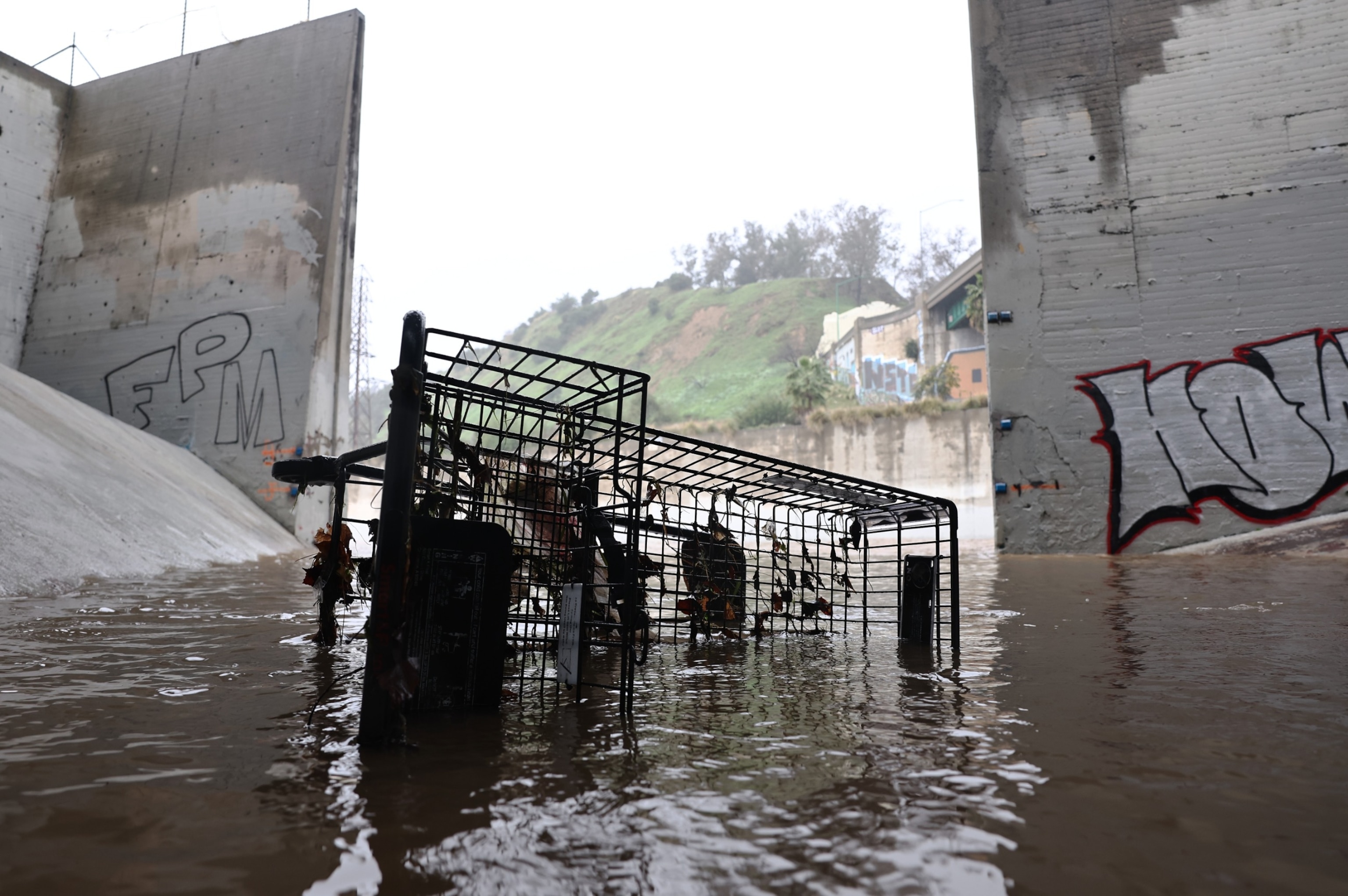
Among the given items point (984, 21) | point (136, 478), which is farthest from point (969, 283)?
point (136, 478)

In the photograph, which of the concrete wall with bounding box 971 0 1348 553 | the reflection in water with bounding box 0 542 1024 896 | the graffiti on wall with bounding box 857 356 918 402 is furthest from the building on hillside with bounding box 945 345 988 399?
the reflection in water with bounding box 0 542 1024 896

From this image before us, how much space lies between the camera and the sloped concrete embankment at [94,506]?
5918 mm

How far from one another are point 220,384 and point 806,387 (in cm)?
2118

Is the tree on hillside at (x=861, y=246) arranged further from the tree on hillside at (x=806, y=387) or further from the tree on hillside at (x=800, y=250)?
the tree on hillside at (x=806, y=387)

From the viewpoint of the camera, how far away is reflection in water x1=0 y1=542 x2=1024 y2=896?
1329mm

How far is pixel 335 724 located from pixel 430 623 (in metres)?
0.35

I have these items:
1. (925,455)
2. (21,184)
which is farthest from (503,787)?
(925,455)

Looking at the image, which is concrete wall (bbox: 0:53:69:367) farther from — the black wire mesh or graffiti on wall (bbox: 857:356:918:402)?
graffiti on wall (bbox: 857:356:918:402)

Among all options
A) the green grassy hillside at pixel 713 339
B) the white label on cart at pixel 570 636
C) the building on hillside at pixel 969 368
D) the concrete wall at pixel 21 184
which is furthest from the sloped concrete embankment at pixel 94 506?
the green grassy hillside at pixel 713 339

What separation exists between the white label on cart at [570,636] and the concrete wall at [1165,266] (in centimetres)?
991

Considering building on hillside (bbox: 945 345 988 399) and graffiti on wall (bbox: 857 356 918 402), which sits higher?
graffiti on wall (bbox: 857 356 918 402)

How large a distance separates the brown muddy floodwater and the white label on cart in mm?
118

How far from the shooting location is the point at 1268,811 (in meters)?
1.58

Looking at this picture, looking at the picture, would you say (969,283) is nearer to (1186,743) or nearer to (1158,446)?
(1158,446)
